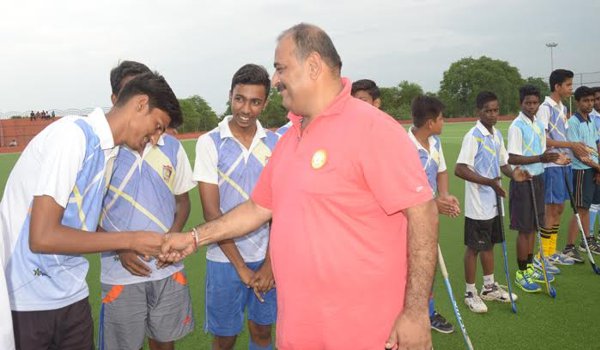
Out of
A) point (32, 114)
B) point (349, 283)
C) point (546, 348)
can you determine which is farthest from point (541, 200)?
point (32, 114)

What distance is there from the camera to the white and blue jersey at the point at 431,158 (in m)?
4.48

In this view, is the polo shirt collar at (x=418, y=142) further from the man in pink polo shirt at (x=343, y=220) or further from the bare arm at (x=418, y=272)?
the bare arm at (x=418, y=272)

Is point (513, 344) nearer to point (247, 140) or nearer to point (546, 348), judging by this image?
point (546, 348)

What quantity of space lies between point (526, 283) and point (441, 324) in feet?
Result: 5.07

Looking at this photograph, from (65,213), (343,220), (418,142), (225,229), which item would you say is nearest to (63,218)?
(65,213)

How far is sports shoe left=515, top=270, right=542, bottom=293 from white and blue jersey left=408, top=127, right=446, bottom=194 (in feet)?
6.13

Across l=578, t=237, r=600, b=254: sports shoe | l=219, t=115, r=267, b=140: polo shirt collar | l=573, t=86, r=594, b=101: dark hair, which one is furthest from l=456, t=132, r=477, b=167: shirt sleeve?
l=578, t=237, r=600, b=254: sports shoe

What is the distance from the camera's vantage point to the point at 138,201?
3105 mm

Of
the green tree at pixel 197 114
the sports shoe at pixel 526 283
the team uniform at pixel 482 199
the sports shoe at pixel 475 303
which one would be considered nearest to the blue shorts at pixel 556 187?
the sports shoe at pixel 526 283

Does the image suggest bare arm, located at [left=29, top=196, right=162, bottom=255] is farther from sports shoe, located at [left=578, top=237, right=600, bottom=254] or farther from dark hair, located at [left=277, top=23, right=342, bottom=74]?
sports shoe, located at [left=578, top=237, right=600, bottom=254]

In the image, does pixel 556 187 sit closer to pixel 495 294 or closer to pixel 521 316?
pixel 495 294

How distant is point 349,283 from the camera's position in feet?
6.93

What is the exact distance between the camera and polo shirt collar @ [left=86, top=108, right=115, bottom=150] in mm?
2428

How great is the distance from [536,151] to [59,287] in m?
5.29
